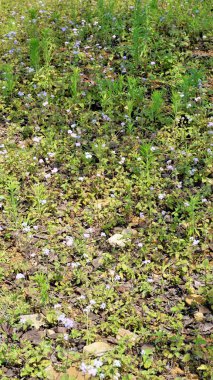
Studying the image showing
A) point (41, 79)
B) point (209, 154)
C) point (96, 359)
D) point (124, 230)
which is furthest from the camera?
point (41, 79)

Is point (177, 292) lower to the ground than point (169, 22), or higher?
lower

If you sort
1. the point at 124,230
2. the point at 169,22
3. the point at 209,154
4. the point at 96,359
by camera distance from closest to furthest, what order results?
the point at 96,359 < the point at 124,230 < the point at 209,154 < the point at 169,22

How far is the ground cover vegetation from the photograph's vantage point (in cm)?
316

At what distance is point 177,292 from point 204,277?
0.24m

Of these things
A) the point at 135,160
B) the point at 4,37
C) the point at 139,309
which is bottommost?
the point at 139,309

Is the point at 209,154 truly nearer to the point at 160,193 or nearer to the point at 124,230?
the point at 160,193

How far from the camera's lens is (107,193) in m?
4.34

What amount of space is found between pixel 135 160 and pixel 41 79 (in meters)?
1.77

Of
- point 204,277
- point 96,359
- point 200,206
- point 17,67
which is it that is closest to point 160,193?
point 200,206

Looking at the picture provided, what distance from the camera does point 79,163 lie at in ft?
15.3

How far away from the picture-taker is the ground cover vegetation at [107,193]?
316 cm

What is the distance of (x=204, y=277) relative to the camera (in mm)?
3576

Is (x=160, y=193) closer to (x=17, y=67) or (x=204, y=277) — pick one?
(x=204, y=277)

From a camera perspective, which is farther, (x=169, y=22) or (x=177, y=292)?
(x=169, y=22)
